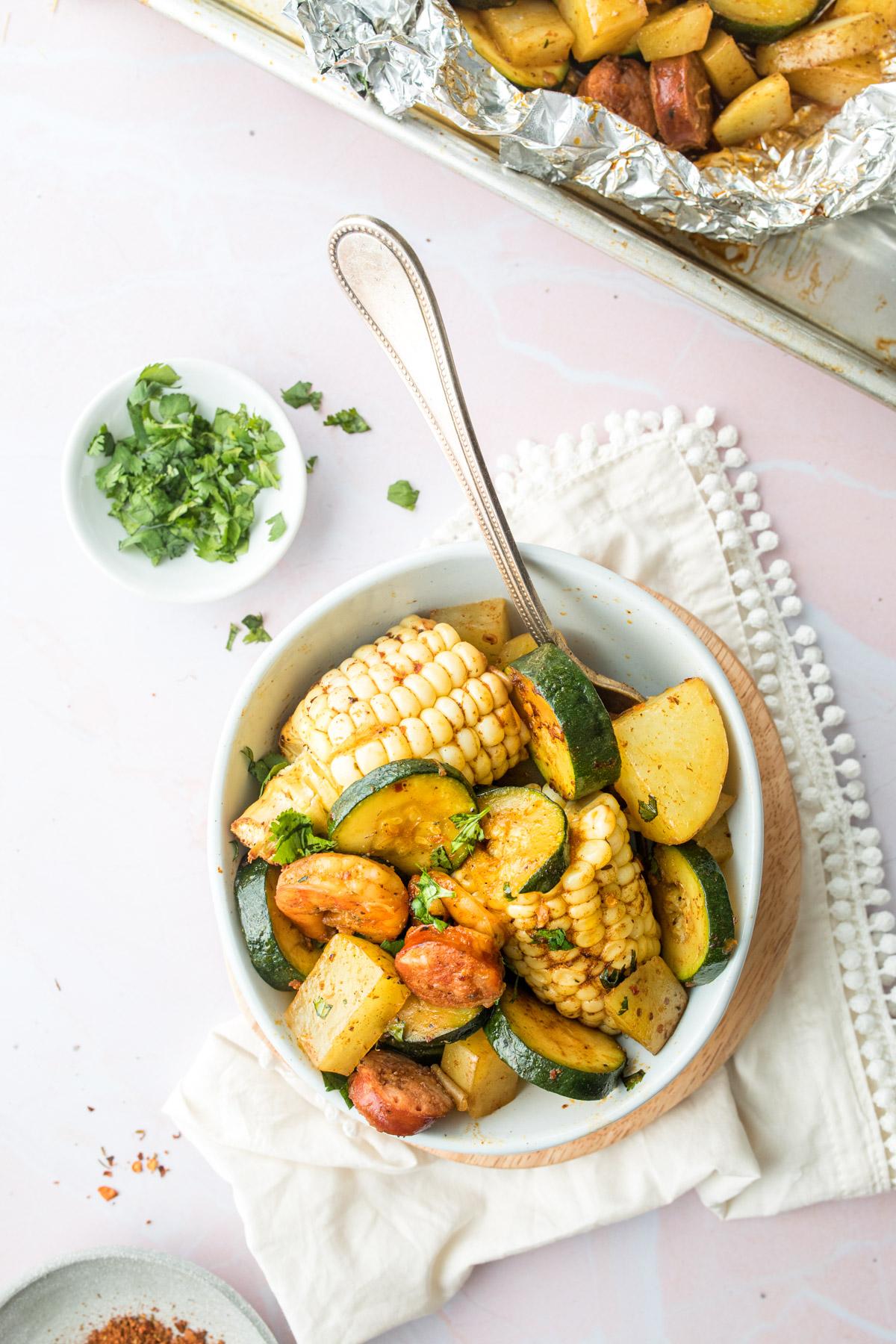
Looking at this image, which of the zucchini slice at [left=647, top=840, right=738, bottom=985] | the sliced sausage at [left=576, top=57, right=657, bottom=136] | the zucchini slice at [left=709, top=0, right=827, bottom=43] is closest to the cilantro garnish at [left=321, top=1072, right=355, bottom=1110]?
the zucchini slice at [left=647, top=840, right=738, bottom=985]

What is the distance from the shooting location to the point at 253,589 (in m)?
2.48

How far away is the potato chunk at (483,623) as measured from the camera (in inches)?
81.3

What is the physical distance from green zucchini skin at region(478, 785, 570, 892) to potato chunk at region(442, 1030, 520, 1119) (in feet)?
1.25

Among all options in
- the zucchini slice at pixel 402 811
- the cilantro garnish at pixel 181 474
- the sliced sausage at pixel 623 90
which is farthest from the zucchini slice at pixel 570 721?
the sliced sausage at pixel 623 90

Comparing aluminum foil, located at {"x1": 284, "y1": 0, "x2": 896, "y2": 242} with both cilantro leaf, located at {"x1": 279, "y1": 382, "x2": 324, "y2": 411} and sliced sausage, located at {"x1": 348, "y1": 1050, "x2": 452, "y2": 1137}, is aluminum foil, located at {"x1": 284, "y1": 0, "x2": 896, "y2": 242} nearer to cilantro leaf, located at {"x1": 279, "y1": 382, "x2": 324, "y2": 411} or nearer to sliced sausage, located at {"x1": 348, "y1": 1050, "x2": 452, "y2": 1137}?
cilantro leaf, located at {"x1": 279, "y1": 382, "x2": 324, "y2": 411}

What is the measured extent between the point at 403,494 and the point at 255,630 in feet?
1.52

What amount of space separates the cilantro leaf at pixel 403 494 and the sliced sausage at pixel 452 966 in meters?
1.08

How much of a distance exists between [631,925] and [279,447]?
51.4 inches

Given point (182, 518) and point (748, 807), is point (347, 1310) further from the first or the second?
point (182, 518)

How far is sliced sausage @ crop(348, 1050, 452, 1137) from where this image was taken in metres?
1.79

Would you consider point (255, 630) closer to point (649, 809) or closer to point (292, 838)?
point (292, 838)

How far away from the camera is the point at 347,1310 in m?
2.34

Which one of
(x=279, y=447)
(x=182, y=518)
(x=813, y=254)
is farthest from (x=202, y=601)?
(x=813, y=254)

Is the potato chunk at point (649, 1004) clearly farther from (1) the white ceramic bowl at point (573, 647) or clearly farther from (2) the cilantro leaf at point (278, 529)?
(2) the cilantro leaf at point (278, 529)
